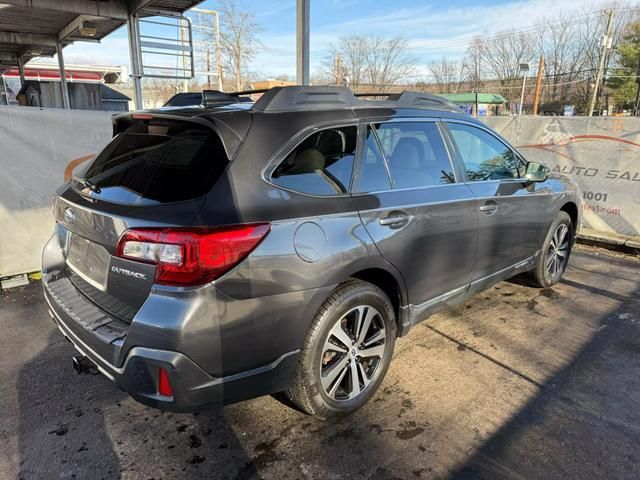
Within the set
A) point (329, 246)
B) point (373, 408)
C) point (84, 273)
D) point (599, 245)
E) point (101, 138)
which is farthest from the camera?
point (599, 245)

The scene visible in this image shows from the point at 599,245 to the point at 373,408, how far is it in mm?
5469

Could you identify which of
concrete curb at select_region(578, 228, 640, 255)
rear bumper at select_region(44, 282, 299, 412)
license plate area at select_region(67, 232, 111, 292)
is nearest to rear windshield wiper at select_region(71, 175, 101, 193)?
license plate area at select_region(67, 232, 111, 292)

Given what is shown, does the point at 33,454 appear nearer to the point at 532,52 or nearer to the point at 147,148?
the point at 147,148

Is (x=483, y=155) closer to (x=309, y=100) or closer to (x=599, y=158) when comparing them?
(x=309, y=100)

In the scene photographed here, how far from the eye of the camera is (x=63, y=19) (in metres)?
11.1

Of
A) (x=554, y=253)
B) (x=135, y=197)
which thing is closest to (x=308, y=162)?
(x=135, y=197)

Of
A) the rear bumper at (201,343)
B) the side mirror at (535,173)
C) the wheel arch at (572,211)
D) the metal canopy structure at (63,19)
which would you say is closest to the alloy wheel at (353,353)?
the rear bumper at (201,343)

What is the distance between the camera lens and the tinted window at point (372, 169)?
2728 mm

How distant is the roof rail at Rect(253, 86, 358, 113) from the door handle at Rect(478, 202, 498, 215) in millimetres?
1361

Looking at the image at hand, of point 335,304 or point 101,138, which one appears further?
point 101,138

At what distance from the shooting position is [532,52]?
43.9m

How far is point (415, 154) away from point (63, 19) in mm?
11479

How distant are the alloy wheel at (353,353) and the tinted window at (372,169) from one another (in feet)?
2.36

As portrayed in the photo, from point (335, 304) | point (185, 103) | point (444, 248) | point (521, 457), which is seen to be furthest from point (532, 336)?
point (185, 103)
